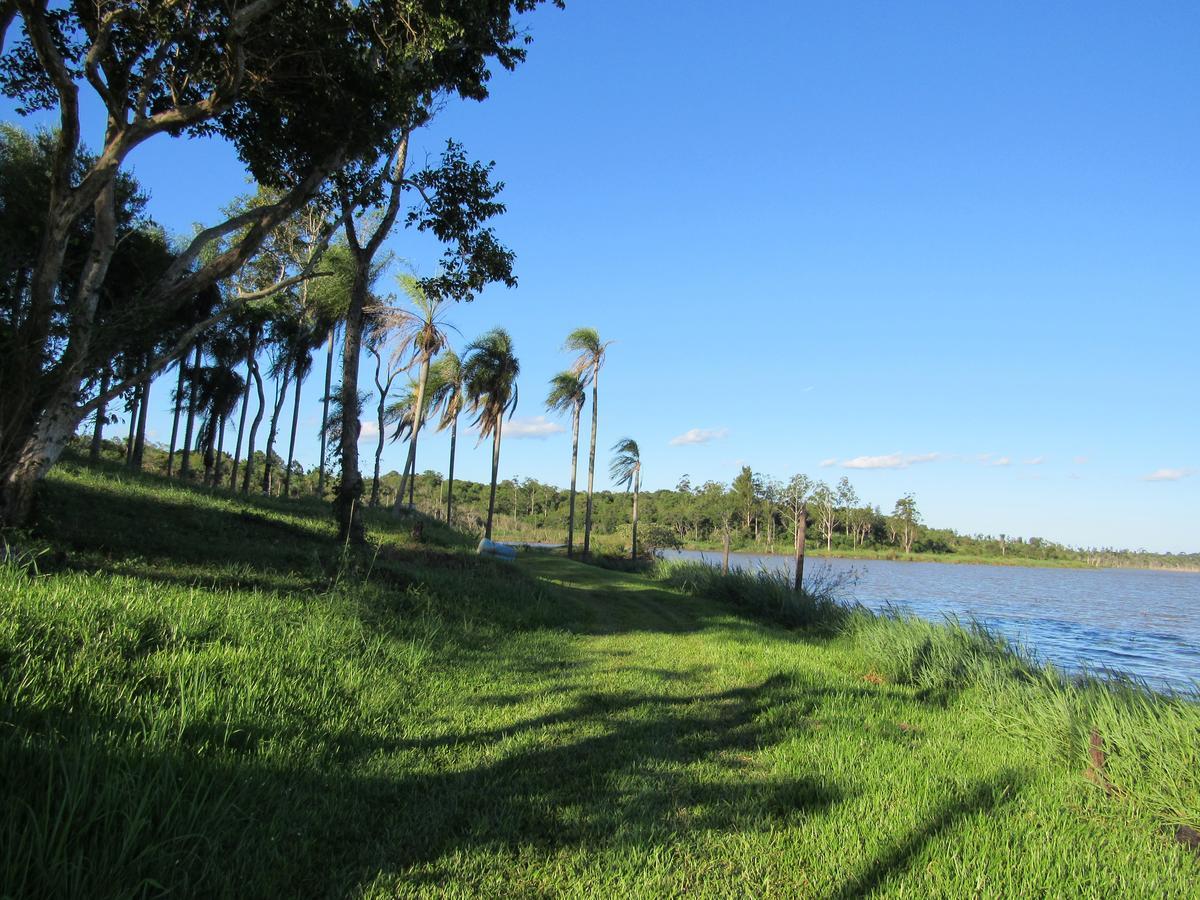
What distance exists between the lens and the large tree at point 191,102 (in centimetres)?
677

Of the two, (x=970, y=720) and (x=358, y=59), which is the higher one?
(x=358, y=59)

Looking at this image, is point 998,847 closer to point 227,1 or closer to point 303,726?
point 303,726

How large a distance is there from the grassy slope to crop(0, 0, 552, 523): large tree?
1920 millimetres

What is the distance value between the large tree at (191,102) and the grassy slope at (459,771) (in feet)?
6.30

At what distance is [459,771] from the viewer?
12.3 feet

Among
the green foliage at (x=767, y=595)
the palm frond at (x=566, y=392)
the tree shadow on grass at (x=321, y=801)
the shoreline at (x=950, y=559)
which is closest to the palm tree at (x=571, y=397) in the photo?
the palm frond at (x=566, y=392)

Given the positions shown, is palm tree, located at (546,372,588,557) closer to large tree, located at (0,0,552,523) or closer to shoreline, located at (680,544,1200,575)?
large tree, located at (0,0,552,523)

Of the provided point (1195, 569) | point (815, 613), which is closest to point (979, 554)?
point (1195, 569)

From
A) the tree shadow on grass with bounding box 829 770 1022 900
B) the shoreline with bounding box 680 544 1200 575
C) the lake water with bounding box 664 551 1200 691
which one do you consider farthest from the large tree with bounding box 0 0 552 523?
the shoreline with bounding box 680 544 1200 575

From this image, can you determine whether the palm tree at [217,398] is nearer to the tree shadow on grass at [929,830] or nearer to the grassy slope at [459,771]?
the grassy slope at [459,771]

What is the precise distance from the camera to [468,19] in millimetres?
8531

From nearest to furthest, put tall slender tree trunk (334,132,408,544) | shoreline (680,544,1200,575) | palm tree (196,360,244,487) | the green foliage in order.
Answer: tall slender tree trunk (334,132,408,544) → the green foliage → palm tree (196,360,244,487) → shoreline (680,544,1200,575)

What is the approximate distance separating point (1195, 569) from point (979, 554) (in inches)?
1410

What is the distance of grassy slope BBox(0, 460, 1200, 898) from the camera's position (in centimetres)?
260
